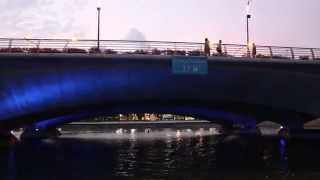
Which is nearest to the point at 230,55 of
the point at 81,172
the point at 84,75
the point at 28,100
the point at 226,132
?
the point at 84,75

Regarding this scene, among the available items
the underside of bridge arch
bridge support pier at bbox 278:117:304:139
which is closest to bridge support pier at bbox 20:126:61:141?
the underside of bridge arch

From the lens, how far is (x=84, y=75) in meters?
51.7

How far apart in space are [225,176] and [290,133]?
42.6m

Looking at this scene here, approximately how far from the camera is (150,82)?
53.7m

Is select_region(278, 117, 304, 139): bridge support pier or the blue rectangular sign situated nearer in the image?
the blue rectangular sign

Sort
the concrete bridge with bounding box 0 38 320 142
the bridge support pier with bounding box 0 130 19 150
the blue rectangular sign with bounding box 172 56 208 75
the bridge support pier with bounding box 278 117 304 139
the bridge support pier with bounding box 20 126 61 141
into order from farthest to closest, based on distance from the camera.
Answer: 1. the bridge support pier with bounding box 20 126 61 141
2. the bridge support pier with bounding box 278 117 304 139
3. the bridge support pier with bounding box 0 130 19 150
4. the blue rectangular sign with bounding box 172 56 208 75
5. the concrete bridge with bounding box 0 38 320 142

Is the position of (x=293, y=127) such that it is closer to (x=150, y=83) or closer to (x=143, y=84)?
(x=150, y=83)

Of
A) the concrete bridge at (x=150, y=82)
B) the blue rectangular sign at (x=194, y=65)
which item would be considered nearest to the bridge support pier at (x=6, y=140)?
the concrete bridge at (x=150, y=82)

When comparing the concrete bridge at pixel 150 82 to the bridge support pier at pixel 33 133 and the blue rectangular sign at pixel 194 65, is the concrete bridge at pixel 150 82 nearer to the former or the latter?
the blue rectangular sign at pixel 194 65

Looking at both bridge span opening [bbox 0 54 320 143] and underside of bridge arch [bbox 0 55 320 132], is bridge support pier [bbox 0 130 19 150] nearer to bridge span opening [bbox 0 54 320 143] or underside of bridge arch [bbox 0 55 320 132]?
underside of bridge arch [bbox 0 55 320 132]

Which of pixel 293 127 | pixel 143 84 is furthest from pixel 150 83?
pixel 293 127

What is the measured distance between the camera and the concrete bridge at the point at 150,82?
50.6 metres

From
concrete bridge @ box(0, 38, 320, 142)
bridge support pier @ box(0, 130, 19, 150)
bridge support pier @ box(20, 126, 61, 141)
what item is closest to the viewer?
concrete bridge @ box(0, 38, 320, 142)

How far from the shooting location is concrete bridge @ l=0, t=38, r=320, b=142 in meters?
50.6
